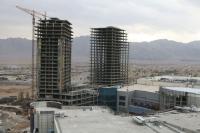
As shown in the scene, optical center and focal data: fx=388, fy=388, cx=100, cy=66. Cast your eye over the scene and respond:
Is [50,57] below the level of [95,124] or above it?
above

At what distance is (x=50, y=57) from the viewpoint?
142500mm

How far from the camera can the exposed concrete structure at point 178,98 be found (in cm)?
10718

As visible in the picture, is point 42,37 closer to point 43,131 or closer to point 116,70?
point 116,70

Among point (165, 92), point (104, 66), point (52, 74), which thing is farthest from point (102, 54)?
point (165, 92)

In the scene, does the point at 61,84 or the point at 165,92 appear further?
the point at 61,84

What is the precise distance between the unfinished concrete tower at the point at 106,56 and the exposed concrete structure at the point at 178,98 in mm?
60388

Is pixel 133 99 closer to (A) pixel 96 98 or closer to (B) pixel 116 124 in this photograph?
(A) pixel 96 98

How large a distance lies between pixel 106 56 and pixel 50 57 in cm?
4233

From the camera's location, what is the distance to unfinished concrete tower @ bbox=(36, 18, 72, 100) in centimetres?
14150

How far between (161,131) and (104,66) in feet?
376

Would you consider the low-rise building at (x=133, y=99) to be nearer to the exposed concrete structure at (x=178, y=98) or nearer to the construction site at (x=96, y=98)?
the construction site at (x=96, y=98)

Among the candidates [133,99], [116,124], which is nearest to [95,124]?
[116,124]

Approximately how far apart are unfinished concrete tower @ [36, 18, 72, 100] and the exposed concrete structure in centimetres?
4106

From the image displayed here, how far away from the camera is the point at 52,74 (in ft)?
466
